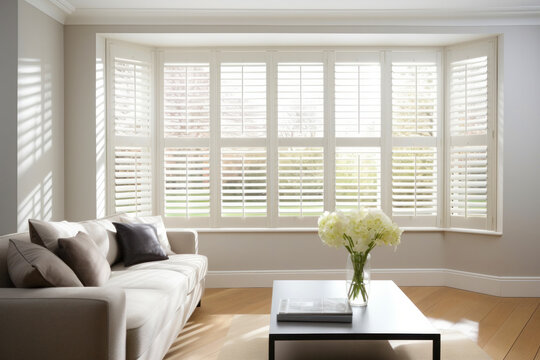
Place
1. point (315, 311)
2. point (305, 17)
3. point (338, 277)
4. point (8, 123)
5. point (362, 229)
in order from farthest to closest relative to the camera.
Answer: point (338, 277) < point (305, 17) < point (8, 123) < point (362, 229) < point (315, 311)

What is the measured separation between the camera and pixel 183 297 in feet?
10.6

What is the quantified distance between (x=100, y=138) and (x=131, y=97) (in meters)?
0.53

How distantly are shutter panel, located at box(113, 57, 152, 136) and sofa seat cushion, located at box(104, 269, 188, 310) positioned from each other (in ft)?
6.06

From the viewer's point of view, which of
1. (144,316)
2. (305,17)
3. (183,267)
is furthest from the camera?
(305,17)

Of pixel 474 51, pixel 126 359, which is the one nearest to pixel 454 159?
pixel 474 51

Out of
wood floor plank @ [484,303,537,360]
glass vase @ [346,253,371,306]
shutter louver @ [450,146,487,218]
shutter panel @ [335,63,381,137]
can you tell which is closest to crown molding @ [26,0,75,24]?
shutter panel @ [335,63,381,137]

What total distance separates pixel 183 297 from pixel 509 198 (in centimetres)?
318

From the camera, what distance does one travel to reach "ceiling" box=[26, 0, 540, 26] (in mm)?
4211

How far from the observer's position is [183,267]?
11.6ft

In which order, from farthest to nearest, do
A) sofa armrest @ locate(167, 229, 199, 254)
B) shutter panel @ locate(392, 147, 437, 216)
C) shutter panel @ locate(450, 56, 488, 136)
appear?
shutter panel @ locate(392, 147, 437, 216) < shutter panel @ locate(450, 56, 488, 136) < sofa armrest @ locate(167, 229, 199, 254)

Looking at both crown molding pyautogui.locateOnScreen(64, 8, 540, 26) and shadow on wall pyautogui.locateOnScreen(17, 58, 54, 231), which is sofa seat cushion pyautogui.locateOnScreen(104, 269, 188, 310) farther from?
crown molding pyautogui.locateOnScreen(64, 8, 540, 26)

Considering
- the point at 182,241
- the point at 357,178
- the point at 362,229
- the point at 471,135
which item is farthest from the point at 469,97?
the point at 182,241

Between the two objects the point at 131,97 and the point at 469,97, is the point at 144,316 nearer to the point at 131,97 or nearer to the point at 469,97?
the point at 131,97

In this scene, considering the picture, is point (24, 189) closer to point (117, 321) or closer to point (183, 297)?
point (183, 297)
